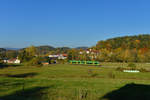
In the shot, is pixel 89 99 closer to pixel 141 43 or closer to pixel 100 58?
pixel 100 58

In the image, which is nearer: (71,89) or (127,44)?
(71,89)

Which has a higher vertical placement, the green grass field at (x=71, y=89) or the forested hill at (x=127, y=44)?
the forested hill at (x=127, y=44)

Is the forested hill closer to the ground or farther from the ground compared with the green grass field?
farther from the ground

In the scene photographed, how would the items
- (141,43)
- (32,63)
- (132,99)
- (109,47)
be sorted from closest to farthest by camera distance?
(132,99) < (32,63) < (141,43) < (109,47)

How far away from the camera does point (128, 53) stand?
100062 mm

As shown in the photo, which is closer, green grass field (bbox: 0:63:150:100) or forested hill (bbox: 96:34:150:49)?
green grass field (bbox: 0:63:150:100)

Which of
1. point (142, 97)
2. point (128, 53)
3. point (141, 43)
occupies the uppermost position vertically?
point (141, 43)

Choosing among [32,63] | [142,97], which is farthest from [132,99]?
[32,63]

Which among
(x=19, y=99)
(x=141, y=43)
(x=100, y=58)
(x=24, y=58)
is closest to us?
(x=19, y=99)

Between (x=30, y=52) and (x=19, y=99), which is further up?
(x=30, y=52)

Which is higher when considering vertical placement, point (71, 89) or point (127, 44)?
point (127, 44)

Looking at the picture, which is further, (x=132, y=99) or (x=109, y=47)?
(x=109, y=47)

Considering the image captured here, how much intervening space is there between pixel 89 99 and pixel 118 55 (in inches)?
3693

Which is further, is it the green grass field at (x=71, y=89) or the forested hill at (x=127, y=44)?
the forested hill at (x=127, y=44)
